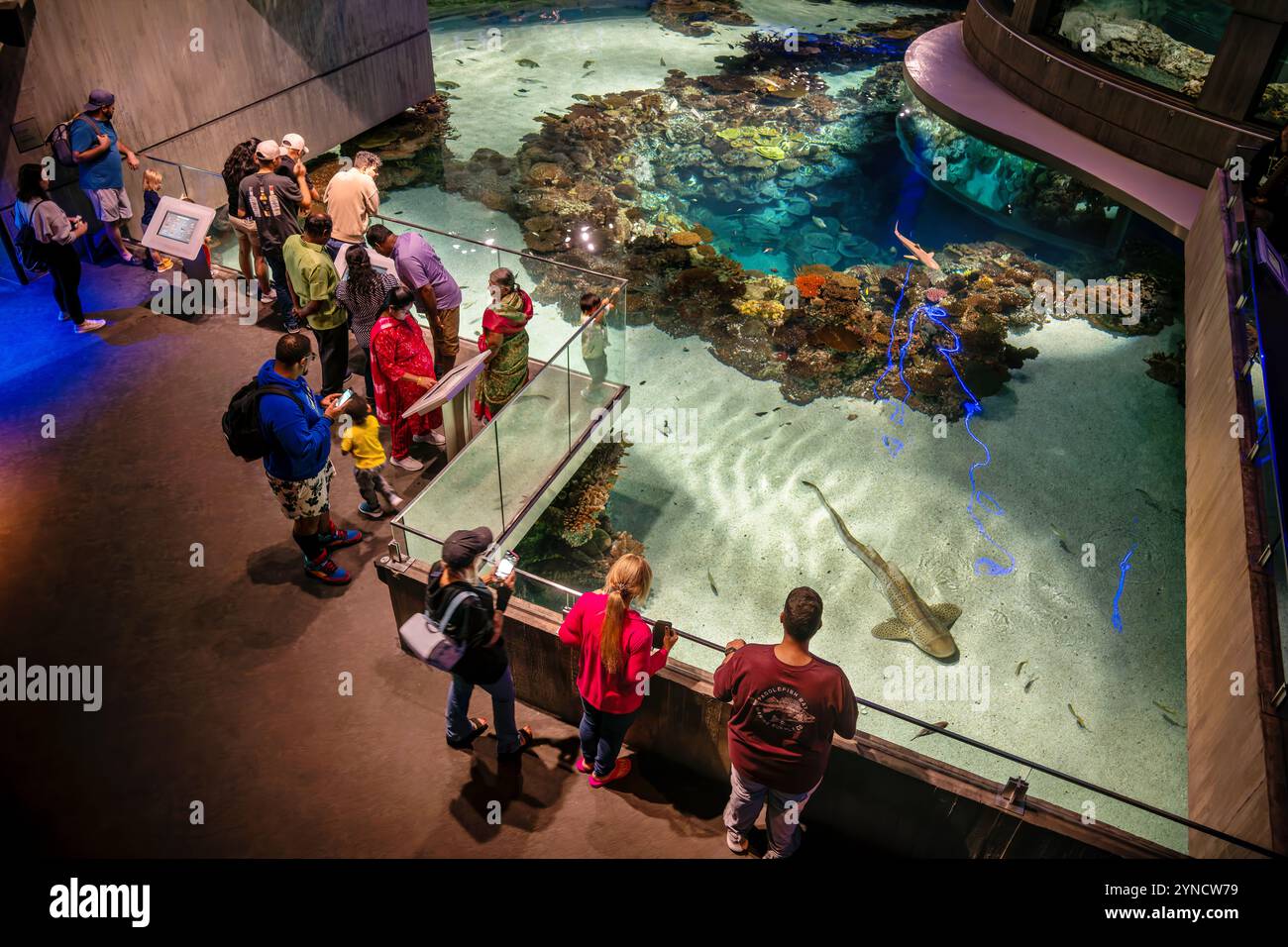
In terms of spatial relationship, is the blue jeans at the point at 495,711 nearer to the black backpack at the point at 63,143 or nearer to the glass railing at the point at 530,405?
the glass railing at the point at 530,405

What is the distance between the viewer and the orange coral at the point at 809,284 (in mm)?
11312

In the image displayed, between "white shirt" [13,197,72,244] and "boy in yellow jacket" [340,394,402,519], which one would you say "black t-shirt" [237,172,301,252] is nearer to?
"white shirt" [13,197,72,244]

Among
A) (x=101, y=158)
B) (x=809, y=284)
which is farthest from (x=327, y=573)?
(x=809, y=284)

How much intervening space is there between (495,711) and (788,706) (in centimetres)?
157

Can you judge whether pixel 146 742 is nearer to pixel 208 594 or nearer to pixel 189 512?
pixel 208 594

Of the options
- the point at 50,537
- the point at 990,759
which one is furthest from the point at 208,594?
the point at 990,759

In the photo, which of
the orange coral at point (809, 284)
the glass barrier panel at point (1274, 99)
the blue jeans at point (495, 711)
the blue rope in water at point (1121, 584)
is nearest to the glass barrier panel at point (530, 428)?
the blue jeans at point (495, 711)

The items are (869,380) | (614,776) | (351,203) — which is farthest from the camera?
(869,380)

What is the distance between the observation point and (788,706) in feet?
11.9

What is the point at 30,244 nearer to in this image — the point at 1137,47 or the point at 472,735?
the point at 472,735

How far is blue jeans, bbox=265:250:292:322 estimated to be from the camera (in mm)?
7246

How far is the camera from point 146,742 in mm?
4570

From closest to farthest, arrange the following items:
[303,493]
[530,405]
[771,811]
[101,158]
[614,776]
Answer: [771,811]
[614,776]
[303,493]
[530,405]
[101,158]

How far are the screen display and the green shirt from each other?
1904 millimetres
